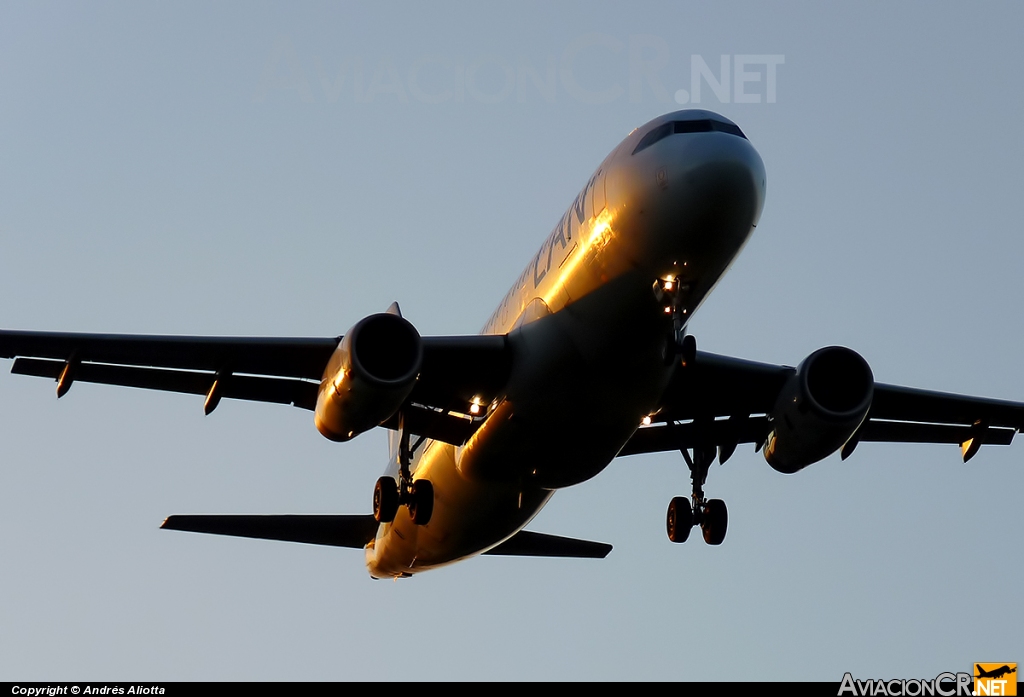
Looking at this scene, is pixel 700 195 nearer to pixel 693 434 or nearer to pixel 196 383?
pixel 693 434

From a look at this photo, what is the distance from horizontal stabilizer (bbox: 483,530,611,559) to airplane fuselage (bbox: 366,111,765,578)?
22.5ft

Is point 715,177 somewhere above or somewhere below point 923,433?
below

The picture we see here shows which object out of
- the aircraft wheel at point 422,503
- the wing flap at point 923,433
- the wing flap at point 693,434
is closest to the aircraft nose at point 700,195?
the wing flap at point 693,434

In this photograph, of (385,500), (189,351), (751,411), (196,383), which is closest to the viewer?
(189,351)

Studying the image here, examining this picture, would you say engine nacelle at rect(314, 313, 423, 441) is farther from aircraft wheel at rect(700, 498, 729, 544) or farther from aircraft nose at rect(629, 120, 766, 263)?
aircraft wheel at rect(700, 498, 729, 544)

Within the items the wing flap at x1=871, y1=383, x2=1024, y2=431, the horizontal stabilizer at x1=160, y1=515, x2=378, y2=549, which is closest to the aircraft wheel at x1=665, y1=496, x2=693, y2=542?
the wing flap at x1=871, y1=383, x2=1024, y2=431

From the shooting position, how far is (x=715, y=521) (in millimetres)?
24000

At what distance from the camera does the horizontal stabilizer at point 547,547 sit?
29719 millimetres

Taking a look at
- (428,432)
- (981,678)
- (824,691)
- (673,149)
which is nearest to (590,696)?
(824,691)

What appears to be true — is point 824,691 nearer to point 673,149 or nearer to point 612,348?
point 612,348

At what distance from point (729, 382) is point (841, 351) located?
2266mm

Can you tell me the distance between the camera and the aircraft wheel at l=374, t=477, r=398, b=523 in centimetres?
2289

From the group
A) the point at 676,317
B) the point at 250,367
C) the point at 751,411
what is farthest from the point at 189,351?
the point at 751,411

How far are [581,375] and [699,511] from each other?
5750 mm
